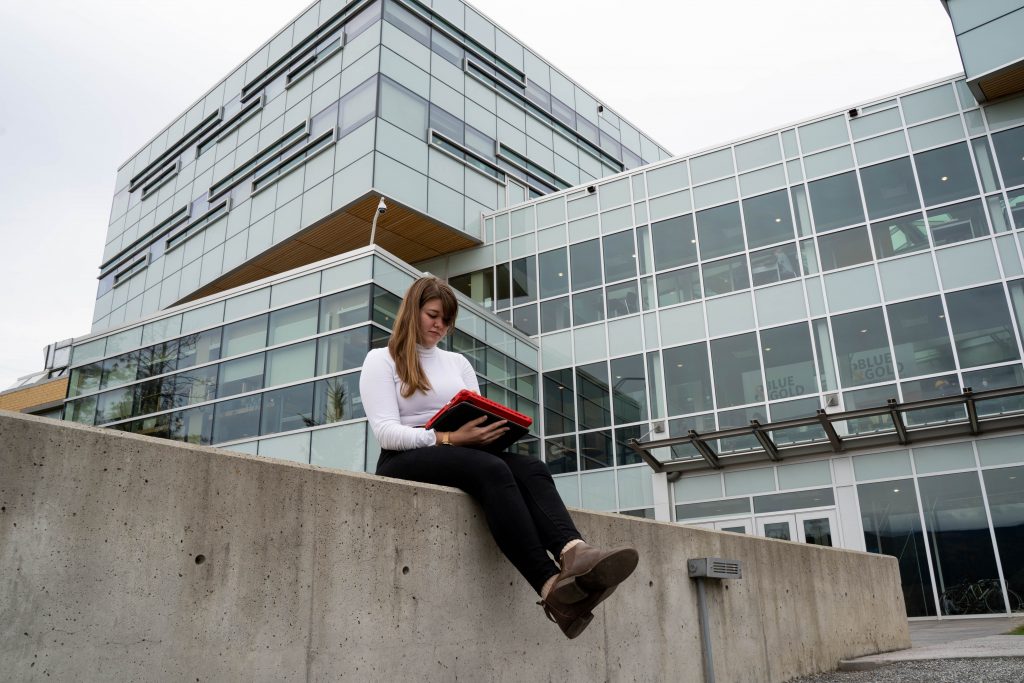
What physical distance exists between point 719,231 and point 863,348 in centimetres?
429

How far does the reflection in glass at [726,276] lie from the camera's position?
1814 cm

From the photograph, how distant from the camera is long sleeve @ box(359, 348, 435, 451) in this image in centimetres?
356

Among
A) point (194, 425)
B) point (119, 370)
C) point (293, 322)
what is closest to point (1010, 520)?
point (293, 322)

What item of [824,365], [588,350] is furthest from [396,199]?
[824,365]

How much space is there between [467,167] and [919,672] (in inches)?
696

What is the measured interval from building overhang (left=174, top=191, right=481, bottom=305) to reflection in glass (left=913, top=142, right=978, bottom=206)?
34.9ft

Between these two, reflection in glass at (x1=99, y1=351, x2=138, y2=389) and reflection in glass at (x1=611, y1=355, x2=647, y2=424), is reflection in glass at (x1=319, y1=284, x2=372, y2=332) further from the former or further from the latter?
reflection in glass at (x1=611, y1=355, x2=647, y2=424)

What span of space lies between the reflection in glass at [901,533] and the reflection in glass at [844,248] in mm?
4638

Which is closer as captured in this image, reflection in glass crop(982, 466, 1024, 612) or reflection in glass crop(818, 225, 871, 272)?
reflection in glass crop(982, 466, 1024, 612)

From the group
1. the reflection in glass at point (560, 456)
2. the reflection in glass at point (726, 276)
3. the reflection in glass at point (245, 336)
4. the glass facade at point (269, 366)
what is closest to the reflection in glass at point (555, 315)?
the glass facade at point (269, 366)

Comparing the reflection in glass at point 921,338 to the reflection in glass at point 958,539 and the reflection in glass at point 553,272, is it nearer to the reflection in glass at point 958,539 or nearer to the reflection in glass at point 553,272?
the reflection in glass at point 958,539

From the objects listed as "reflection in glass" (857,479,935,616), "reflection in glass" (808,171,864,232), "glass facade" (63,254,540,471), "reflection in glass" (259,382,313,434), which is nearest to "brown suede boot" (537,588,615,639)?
"glass facade" (63,254,540,471)

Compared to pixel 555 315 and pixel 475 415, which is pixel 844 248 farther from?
pixel 475 415

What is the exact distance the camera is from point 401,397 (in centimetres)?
379
